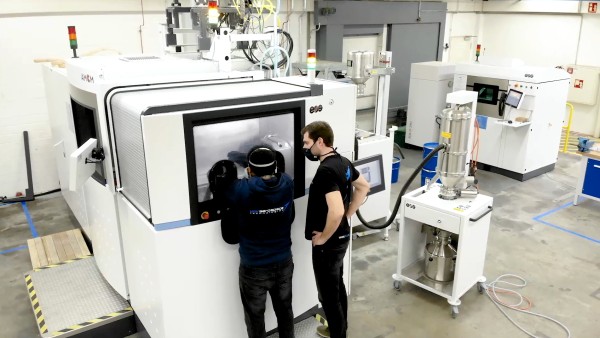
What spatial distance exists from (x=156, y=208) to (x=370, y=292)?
2.04 meters

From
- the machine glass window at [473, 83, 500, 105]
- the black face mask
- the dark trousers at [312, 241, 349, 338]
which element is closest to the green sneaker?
the dark trousers at [312, 241, 349, 338]

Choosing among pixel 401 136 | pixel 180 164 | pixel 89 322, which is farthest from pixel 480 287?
pixel 401 136

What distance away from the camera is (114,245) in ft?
9.41

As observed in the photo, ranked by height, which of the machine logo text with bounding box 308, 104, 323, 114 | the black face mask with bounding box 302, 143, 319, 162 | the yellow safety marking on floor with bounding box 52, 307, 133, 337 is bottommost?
→ the yellow safety marking on floor with bounding box 52, 307, 133, 337

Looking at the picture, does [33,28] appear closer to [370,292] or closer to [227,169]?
[227,169]

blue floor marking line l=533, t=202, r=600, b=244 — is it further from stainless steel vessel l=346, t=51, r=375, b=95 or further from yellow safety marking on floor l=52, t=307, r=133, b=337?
yellow safety marking on floor l=52, t=307, r=133, b=337

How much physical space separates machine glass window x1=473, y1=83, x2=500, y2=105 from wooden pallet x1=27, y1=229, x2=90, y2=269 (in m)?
5.26

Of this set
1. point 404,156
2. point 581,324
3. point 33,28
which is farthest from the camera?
point 404,156

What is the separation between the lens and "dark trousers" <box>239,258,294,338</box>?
95.8 inches

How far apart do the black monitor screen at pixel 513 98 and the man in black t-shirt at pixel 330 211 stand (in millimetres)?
3781

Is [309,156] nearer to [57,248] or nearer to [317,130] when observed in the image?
[317,130]

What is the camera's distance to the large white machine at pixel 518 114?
562cm

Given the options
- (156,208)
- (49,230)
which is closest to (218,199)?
(156,208)

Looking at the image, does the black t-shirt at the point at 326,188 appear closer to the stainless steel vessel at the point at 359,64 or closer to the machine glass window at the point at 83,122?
the machine glass window at the point at 83,122
